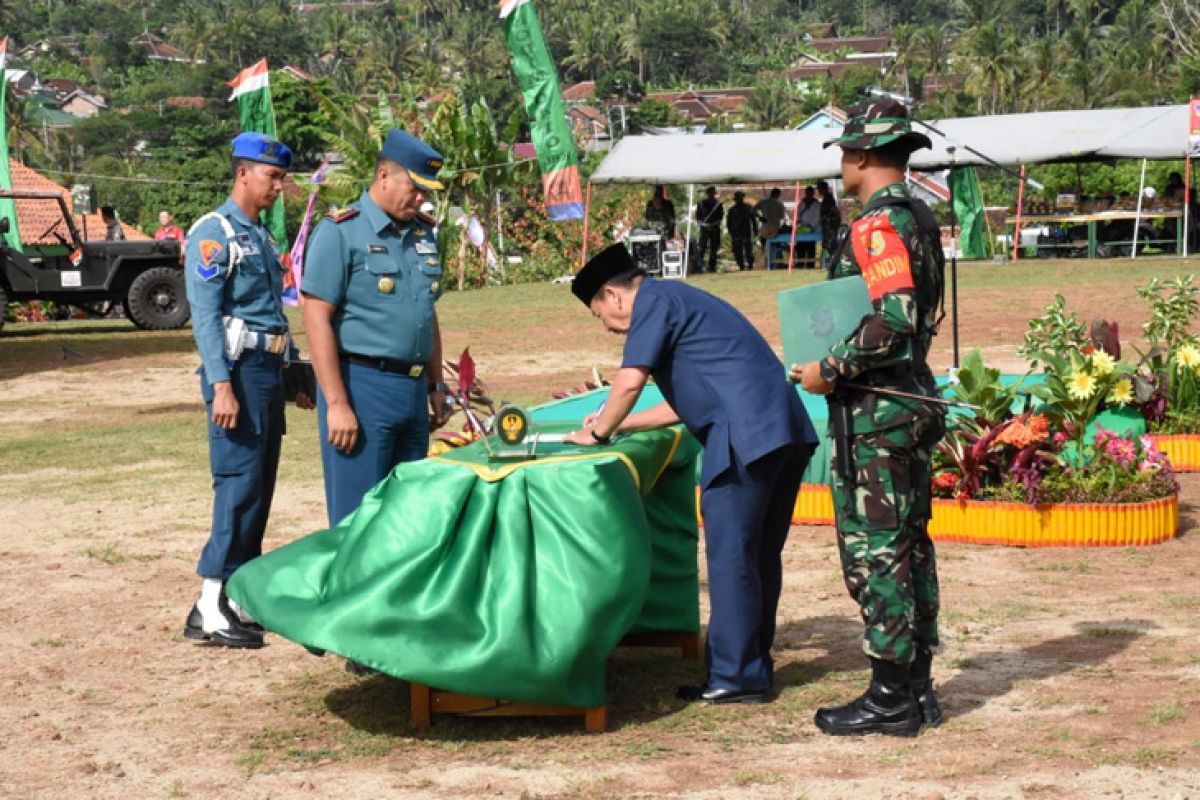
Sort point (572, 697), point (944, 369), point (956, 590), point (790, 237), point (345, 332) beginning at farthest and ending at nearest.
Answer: point (790, 237), point (944, 369), point (956, 590), point (345, 332), point (572, 697)

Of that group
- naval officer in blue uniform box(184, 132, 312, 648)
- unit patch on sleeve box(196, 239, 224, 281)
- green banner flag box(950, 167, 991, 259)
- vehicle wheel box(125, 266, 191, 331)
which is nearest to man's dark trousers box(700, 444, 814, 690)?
naval officer in blue uniform box(184, 132, 312, 648)

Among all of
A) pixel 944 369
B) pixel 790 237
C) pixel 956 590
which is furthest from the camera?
pixel 790 237

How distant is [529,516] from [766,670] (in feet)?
3.40

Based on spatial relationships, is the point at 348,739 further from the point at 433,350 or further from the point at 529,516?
the point at 433,350

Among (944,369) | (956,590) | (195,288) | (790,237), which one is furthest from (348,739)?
(790,237)

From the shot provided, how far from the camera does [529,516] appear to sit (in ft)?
17.8

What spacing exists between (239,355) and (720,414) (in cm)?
200

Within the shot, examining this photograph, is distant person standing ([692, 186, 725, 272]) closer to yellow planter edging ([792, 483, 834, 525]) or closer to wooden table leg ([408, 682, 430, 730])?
yellow planter edging ([792, 483, 834, 525])

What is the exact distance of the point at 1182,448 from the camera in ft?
35.1

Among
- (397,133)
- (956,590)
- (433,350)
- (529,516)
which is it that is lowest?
(956,590)

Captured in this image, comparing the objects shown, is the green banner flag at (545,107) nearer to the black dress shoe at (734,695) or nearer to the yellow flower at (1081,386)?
the yellow flower at (1081,386)

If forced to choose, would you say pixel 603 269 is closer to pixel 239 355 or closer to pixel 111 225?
Answer: pixel 239 355

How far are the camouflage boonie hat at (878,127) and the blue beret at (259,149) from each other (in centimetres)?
235

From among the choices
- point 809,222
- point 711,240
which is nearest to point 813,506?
point 711,240
